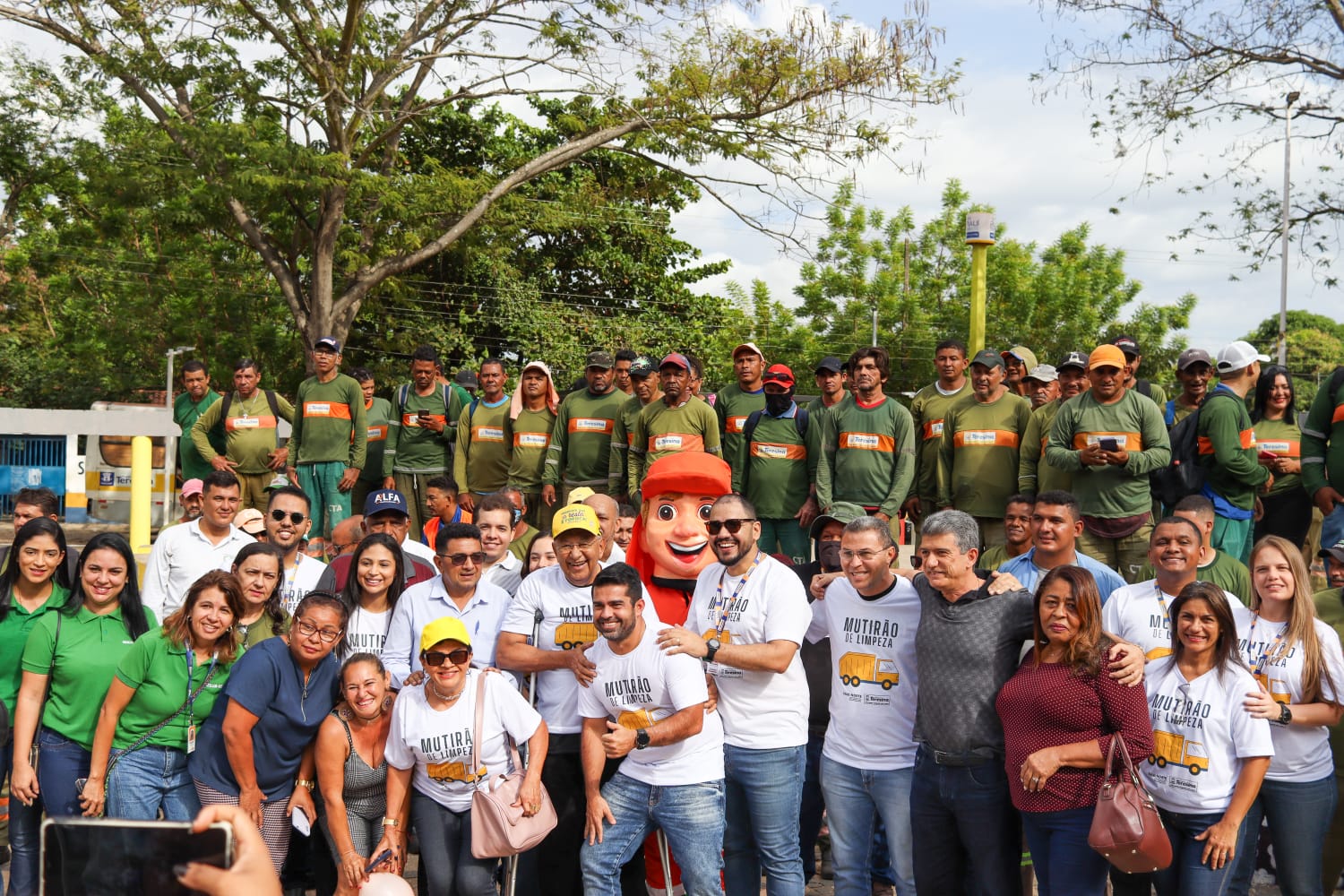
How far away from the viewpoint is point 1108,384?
24.5ft

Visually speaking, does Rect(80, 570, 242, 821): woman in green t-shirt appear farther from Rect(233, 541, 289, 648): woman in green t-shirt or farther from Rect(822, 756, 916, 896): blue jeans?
Rect(822, 756, 916, 896): blue jeans

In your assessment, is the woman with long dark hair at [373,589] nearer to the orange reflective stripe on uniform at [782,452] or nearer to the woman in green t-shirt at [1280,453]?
the orange reflective stripe on uniform at [782,452]

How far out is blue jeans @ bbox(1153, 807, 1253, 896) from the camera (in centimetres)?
459

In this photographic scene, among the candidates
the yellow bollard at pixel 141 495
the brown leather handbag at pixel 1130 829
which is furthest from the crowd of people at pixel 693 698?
the yellow bollard at pixel 141 495

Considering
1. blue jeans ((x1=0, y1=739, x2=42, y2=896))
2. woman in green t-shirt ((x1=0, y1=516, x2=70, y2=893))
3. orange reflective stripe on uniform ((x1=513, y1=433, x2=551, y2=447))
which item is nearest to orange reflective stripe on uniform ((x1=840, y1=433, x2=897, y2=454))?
orange reflective stripe on uniform ((x1=513, y1=433, x2=551, y2=447))

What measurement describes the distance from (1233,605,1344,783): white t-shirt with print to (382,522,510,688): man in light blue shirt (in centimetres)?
325

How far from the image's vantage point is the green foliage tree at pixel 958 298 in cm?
3409

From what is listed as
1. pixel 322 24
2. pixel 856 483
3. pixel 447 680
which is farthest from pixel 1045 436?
pixel 322 24

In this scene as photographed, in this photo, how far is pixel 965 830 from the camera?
187 inches

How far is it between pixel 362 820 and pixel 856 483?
4.01 meters

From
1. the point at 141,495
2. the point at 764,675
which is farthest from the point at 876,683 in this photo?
the point at 141,495

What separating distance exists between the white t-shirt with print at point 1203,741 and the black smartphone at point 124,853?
11.3ft

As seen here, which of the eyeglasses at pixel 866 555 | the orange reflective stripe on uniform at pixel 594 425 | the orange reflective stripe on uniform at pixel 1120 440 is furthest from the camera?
the orange reflective stripe on uniform at pixel 594 425

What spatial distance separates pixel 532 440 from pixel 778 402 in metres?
2.06
